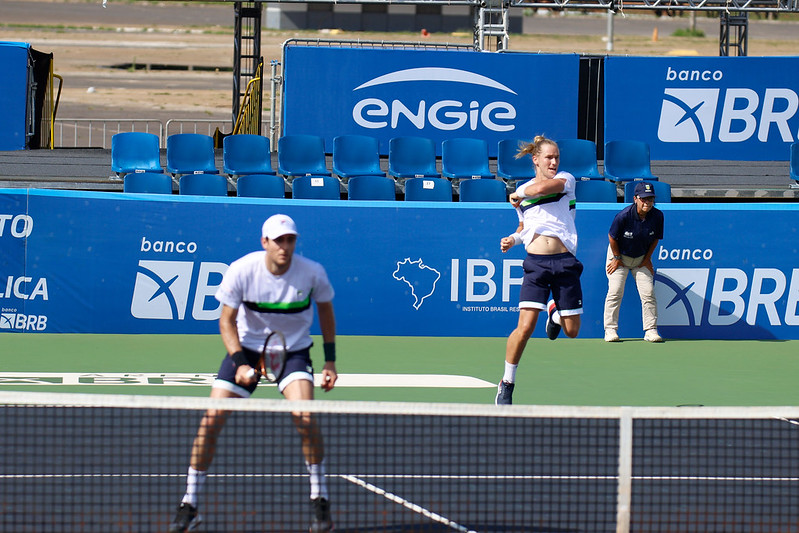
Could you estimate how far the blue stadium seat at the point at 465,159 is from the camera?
56.0 ft

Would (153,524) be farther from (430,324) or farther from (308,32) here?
(308,32)

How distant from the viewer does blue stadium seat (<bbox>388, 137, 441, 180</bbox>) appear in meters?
17.0

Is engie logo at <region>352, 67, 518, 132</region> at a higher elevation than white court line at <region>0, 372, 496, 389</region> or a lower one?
→ higher

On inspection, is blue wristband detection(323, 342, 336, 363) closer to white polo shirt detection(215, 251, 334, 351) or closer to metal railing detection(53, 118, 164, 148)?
white polo shirt detection(215, 251, 334, 351)

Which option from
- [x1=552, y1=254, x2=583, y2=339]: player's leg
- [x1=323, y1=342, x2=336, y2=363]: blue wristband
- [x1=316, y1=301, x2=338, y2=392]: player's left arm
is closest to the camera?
[x1=316, y1=301, x2=338, y2=392]: player's left arm

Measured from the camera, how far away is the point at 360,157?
1708cm

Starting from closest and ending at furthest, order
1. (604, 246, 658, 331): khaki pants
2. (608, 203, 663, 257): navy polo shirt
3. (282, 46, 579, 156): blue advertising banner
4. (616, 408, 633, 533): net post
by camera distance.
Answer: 1. (616, 408, 633, 533): net post
2. (608, 203, 663, 257): navy polo shirt
3. (604, 246, 658, 331): khaki pants
4. (282, 46, 579, 156): blue advertising banner

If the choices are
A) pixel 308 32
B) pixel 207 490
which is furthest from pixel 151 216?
pixel 308 32

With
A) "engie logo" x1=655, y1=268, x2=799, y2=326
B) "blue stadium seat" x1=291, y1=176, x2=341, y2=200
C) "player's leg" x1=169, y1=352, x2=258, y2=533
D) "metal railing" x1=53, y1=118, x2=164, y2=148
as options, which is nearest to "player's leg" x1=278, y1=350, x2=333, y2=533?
"player's leg" x1=169, y1=352, x2=258, y2=533

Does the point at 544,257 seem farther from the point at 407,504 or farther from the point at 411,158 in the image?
the point at 411,158

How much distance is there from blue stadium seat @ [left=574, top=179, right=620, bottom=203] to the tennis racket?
32.4 feet

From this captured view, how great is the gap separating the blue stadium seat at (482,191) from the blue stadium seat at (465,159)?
1305 millimetres

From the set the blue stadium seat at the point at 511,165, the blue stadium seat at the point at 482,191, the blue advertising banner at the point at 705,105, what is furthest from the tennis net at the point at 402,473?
the blue advertising banner at the point at 705,105

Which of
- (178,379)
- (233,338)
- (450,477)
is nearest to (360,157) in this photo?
(178,379)
